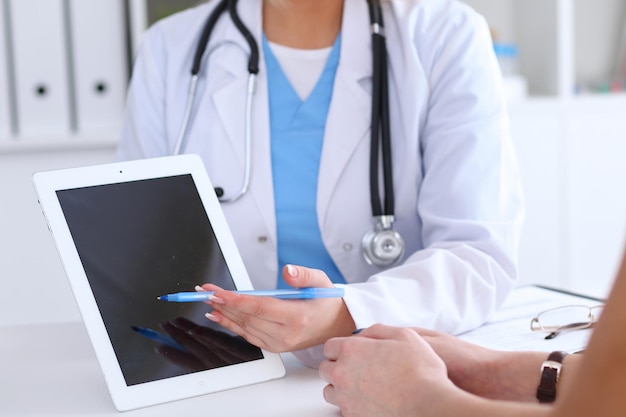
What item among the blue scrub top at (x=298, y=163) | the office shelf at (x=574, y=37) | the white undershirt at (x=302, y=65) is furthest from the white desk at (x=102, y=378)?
the office shelf at (x=574, y=37)

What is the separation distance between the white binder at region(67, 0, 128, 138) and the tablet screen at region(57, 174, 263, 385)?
3.98ft

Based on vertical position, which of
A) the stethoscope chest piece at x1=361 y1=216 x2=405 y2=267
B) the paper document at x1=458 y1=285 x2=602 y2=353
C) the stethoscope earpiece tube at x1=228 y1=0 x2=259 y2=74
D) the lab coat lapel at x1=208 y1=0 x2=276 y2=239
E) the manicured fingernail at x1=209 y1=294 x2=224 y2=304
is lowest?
the paper document at x1=458 y1=285 x2=602 y2=353

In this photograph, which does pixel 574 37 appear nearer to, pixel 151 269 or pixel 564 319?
pixel 564 319

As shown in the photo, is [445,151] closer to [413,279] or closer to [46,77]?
[413,279]

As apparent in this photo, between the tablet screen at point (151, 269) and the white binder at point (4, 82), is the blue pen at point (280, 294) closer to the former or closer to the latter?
the tablet screen at point (151, 269)

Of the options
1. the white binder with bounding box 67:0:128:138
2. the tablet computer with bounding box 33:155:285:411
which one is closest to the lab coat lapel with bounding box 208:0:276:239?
the tablet computer with bounding box 33:155:285:411

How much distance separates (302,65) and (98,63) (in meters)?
0.91

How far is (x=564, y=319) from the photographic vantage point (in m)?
1.09

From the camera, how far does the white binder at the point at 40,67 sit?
2111mm

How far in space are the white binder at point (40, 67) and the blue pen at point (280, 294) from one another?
133 centimetres

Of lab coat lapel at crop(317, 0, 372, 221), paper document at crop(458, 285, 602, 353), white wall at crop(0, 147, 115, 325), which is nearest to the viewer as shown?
paper document at crop(458, 285, 602, 353)

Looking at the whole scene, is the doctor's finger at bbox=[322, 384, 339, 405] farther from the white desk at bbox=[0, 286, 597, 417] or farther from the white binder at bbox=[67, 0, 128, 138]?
the white binder at bbox=[67, 0, 128, 138]

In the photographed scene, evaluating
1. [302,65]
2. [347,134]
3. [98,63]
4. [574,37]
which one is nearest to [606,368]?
[347,134]

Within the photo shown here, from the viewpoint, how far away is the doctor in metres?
1.21
